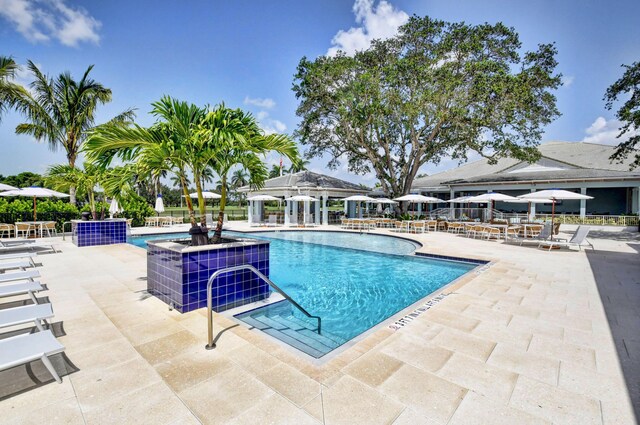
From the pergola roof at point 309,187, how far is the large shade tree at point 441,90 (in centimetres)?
436

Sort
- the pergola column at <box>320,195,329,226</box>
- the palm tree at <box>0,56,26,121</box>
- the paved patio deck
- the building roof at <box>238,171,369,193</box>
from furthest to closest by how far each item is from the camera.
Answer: the pergola column at <box>320,195,329,226</box>
the building roof at <box>238,171,369,193</box>
the palm tree at <box>0,56,26,121</box>
the paved patio deck

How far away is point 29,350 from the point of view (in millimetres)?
2490

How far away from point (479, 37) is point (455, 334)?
68.9 feet

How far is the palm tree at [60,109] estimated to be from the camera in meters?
15.4

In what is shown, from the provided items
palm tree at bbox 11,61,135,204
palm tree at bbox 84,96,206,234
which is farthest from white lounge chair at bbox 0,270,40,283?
palm tree at bbox 11,61,135,204

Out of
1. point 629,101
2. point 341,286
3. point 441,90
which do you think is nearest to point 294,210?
point 441,90

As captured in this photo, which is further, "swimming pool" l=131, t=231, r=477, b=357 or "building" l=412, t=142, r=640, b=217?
"building" l=412, t=142, r=640, b=217

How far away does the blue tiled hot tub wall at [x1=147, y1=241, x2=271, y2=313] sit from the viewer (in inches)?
181

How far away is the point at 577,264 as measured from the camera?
865 centimetres

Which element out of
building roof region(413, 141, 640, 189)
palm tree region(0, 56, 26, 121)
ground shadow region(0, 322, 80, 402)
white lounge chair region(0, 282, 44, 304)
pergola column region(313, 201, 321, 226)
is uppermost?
palm tree region(0, 56, 26, 121)

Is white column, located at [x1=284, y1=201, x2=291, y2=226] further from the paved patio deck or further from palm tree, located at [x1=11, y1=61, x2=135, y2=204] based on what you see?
the paved patio deck

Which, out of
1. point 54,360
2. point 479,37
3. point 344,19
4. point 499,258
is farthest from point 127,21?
point 479,37

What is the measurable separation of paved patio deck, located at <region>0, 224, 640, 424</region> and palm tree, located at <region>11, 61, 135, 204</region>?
598 inches

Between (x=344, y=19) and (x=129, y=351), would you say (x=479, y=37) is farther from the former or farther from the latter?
(x=129, y=351)
